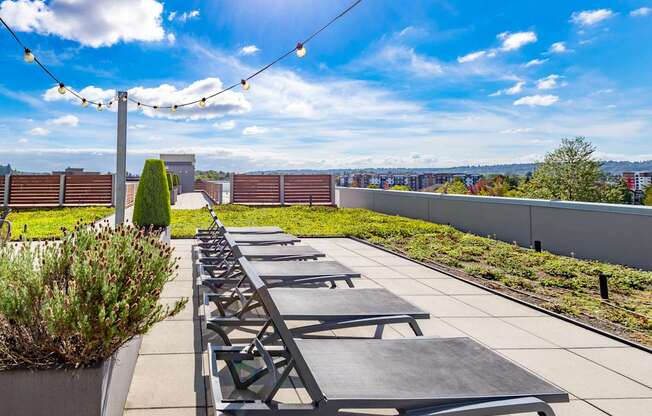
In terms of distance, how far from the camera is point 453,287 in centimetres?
526

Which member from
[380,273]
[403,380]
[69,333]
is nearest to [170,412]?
[69,333]

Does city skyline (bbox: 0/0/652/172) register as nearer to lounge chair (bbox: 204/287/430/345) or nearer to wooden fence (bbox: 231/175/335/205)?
wooden fence (bbox: 231/175/335/205)

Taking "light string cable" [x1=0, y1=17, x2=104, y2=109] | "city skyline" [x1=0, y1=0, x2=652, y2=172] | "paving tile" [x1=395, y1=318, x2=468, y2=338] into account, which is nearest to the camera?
"paving tile" [x1=395, y1=318, x2=468, y2=338]

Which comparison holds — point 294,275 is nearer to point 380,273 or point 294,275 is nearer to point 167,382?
point 167,382

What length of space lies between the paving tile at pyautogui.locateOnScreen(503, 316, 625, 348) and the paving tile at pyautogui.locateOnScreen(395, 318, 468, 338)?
2.27 ft

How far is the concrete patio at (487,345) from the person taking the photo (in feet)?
7.80

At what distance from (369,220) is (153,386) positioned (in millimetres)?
11020

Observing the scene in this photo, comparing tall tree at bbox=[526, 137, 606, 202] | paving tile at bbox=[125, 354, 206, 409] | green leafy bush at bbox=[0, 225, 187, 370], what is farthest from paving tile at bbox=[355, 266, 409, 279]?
tall tree at bbox=[526, 137, 606, 202]

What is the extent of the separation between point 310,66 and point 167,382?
37.1 feet

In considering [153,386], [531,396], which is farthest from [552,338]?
[153,386]

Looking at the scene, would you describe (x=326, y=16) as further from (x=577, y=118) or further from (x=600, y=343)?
(x=577, y=118)

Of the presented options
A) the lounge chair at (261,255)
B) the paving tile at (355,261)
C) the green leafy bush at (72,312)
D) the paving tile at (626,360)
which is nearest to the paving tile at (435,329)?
the paving tile at (626,360)

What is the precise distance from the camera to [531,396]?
1591 millimetres

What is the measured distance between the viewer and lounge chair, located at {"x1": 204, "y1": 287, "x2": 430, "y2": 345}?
2.56 metres
